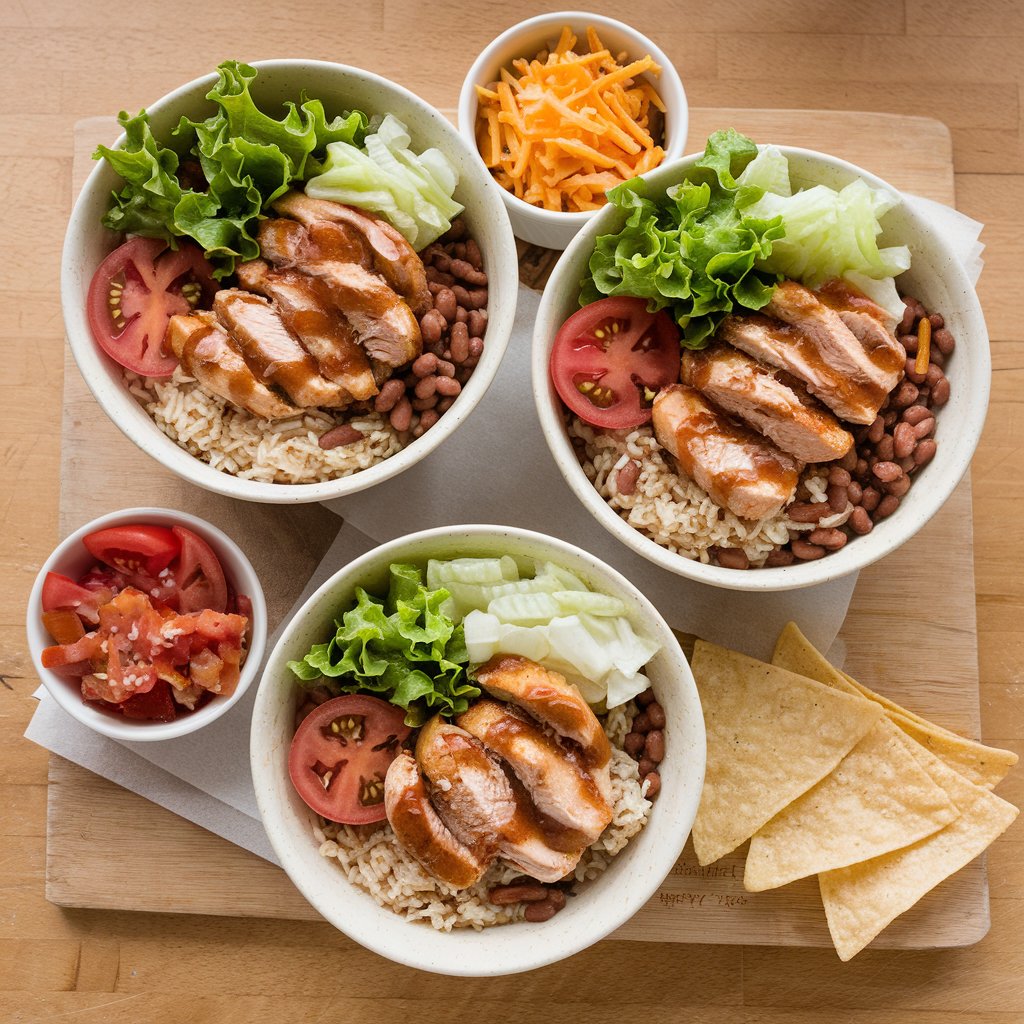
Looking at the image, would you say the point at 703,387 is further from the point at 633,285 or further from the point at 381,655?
the point at 381,655

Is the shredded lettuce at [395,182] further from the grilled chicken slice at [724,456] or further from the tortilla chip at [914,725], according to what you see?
the tortilla chip at [914,725]

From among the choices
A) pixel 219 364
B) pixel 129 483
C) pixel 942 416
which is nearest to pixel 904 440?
pixel 942 416

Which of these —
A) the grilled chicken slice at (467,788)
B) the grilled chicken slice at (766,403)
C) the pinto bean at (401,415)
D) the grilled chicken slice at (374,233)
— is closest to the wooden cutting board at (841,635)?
the pinto bean at (401,415)

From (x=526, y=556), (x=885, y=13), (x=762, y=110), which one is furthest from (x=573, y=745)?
(x=885, y=13)

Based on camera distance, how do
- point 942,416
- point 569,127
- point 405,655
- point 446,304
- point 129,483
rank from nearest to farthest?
1. point 405,655
2. point 446,304
3. point 942,416
4. point 569,127
5. point 129,483

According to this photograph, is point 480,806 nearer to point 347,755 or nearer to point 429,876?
point 429,876
